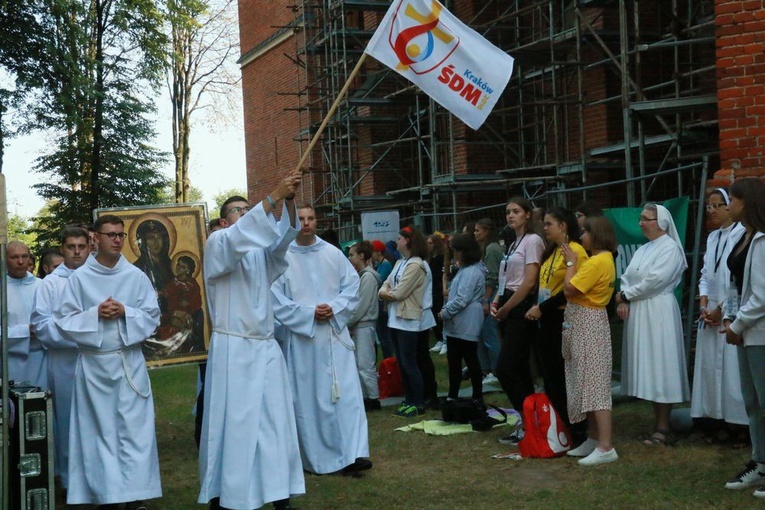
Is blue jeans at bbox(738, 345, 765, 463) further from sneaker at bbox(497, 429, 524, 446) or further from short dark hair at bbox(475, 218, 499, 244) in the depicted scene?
short dark hair at bbox(475, 218, 499, 244)

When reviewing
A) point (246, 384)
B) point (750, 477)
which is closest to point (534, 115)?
point (750, 477)

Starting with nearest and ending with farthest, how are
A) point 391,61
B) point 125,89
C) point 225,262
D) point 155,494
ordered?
point 225,262 → point 155,494 → point 391,61 → point 125,89

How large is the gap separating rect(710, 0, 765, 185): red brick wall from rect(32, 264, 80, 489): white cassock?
6.11 m

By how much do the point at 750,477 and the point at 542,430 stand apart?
184 cm

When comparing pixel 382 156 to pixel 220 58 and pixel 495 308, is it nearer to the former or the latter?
pixel 495 308

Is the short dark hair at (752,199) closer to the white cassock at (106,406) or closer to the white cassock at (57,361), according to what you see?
the white cassock at (106,406)

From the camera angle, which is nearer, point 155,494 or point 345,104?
point 155,494

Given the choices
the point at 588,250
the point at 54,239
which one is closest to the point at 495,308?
the point at 588,250

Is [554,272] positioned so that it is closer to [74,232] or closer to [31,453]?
[74,232]

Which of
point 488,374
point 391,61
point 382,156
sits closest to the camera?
point 391,61

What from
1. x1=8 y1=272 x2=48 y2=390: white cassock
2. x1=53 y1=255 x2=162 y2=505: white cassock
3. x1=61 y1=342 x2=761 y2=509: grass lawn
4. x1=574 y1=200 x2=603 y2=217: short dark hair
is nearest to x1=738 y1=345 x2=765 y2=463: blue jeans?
x1=61 y1=342 x2=761 y2=509: grass lawn

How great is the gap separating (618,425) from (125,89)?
734 inches

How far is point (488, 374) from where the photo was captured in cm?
1264

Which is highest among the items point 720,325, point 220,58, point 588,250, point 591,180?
point 220,58
